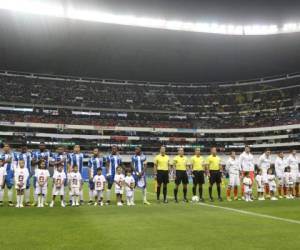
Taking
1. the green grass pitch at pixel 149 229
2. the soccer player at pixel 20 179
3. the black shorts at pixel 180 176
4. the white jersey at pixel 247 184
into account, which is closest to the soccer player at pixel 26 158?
the soccer player at pixel 20 179

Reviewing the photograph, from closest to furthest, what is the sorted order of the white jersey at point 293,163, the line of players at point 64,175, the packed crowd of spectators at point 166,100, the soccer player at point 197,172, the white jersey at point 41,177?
the white jersey at point 41,177 < the line of players at point 64,175 < the soccer player at point 197,172 < the white jersey at point 293,163 < the packed crowd of spectators at point 166,100

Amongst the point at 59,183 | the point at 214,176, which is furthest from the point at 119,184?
the point at 214,176

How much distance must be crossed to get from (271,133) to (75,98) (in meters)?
30.6

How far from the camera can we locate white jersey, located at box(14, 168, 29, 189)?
1534cm

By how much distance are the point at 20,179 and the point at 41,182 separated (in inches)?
30.3

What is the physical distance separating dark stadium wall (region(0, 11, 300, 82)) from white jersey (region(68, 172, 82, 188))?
34543mm

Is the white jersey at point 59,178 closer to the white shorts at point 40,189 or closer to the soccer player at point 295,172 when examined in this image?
the white shorts at point 40,189

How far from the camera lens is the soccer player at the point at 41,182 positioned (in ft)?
50.6

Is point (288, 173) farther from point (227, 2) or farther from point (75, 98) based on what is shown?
point (75, 98)

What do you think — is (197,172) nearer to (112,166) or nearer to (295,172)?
(112,166)

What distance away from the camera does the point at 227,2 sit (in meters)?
48.1

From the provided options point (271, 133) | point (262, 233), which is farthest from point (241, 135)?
point (262, 233)

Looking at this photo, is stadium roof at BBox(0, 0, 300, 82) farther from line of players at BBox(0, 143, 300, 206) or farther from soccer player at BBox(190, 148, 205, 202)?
soccer player at BBox(190, 148, 205, 202)

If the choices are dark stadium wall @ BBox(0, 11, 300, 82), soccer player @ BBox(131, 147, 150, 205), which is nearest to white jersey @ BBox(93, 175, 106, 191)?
soccer player @ BBox(131, 147, 150, 205)
